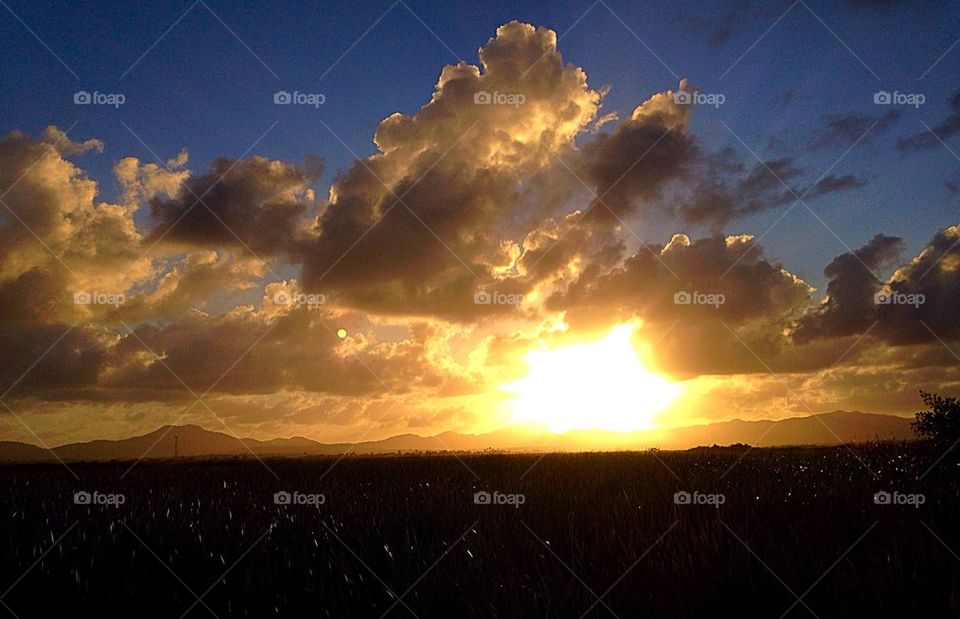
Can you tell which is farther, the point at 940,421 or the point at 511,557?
the point at 940,421

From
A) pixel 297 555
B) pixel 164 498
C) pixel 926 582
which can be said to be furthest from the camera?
pixel 164 498

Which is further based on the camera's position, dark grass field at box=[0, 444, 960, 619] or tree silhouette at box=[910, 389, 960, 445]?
tree silhouette at box=[910, 389, 960, 445]

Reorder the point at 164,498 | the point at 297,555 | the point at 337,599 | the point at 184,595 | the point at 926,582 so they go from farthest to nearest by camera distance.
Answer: the point at 164,498 → the point at 297,555 → the point at 184,595 → the point at 337,599 → the point at 926,582

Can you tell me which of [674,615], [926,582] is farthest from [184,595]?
[926,582]

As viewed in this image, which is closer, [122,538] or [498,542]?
[498,542]

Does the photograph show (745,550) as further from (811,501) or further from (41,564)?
(41,564)

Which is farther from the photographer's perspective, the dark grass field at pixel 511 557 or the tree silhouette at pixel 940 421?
the tree silhouette at pixel 940 421

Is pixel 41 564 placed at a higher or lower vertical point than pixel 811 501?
lower
